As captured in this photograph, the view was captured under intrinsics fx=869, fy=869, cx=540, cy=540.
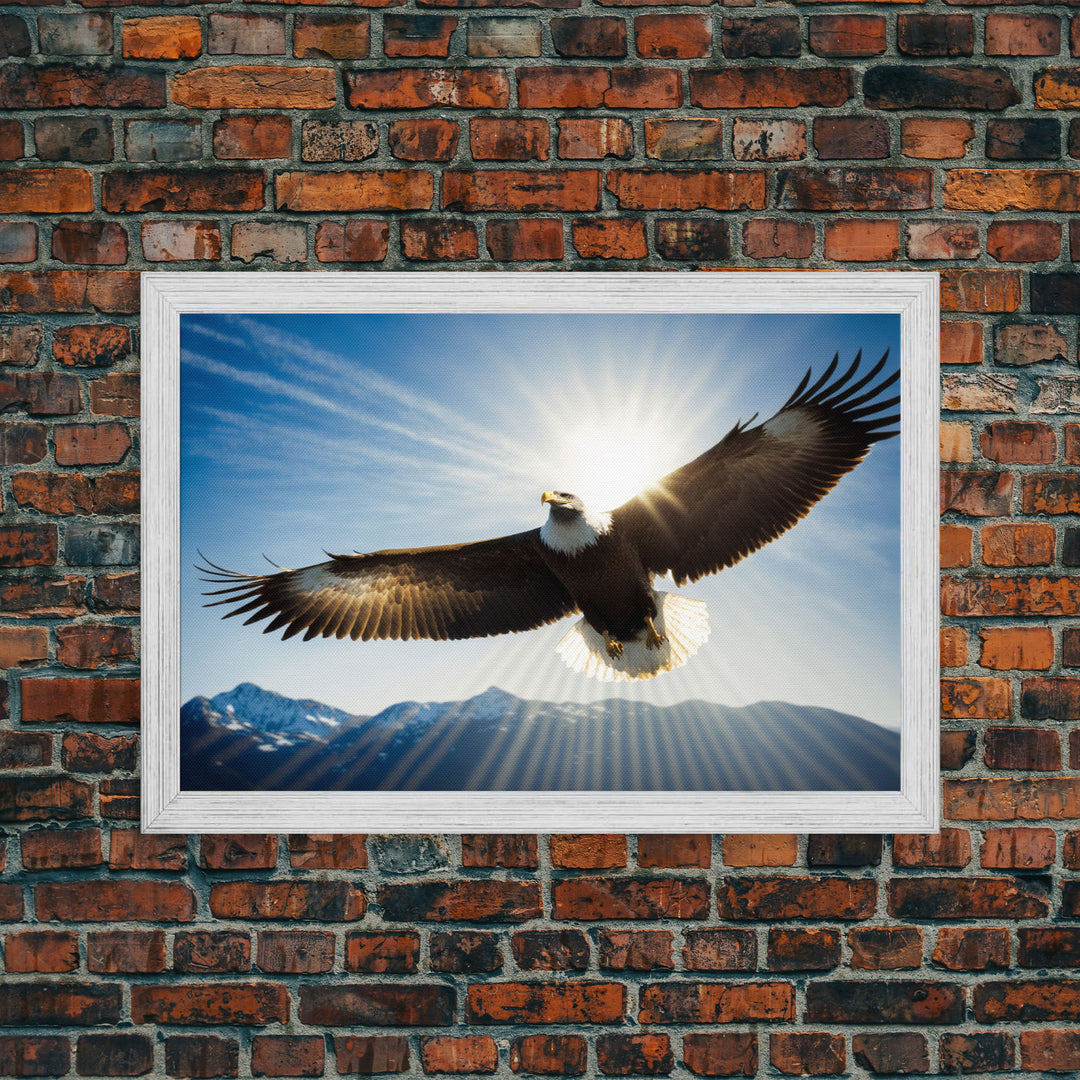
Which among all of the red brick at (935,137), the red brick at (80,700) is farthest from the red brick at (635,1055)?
the red brick at (935,137)

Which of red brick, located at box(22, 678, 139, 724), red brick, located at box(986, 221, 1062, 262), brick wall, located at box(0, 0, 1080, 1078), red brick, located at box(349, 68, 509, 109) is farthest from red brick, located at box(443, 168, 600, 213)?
red brick, located at box(22, 678, 139, 724)

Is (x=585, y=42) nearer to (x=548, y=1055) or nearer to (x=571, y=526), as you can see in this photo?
(x=571, y=526)

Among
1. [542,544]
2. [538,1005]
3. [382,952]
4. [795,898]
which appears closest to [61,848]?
[382,952]

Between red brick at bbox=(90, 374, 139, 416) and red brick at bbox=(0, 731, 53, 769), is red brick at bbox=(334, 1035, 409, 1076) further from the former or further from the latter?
red brick at bbox=(90, 374, 139, 416)

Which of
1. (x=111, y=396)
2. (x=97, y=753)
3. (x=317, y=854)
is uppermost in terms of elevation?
(x=111, y=396)

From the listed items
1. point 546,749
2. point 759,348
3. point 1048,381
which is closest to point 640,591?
point 546,749
